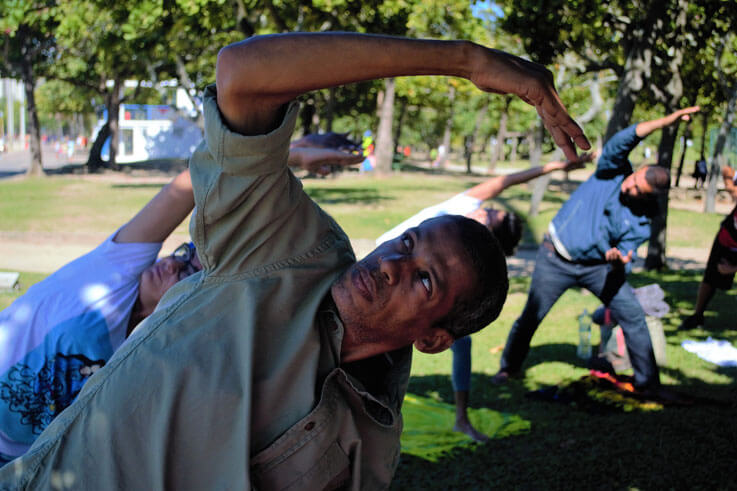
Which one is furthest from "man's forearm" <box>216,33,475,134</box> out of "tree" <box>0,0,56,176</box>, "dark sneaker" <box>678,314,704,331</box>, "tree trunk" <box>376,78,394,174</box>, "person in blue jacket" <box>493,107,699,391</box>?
"tree trunk" <box>376,78,394,174</box>

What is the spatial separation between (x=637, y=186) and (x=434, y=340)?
426 cm

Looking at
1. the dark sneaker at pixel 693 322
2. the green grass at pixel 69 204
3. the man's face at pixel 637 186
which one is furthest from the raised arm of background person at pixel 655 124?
the green grass at pixel 69 204

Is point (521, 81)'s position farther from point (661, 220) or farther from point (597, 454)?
point (661, 220)

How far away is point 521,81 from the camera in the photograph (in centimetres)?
161

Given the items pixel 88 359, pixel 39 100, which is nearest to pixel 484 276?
pixel 88 359

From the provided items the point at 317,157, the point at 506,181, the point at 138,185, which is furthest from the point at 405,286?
the point at 138,185

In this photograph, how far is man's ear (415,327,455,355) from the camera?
202 centimetres

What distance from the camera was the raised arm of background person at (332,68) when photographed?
153 cm

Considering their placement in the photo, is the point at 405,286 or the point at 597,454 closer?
the point at 405,286

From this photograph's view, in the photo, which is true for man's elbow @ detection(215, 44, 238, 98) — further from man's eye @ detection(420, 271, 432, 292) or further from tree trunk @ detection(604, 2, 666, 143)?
tree trunk @ detection(604, 2, 666, 143)

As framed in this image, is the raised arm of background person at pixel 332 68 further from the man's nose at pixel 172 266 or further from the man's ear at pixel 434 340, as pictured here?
the man's nose at pixel 172 266

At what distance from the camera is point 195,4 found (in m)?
13.1

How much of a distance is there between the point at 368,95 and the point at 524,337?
35.3 metres

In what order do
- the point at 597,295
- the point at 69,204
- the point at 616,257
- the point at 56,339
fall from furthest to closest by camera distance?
the point at 69,204, the point at 597,295, the point at 616,257, the point at 56,339
